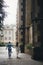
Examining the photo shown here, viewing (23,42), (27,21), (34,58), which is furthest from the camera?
(23,42)

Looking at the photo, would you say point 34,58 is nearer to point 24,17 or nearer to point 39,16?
point 39,16

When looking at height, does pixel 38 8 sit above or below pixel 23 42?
above

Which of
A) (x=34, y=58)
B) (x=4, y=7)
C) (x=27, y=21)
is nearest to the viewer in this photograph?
(x=4, y=7)

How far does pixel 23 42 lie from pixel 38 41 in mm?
14716

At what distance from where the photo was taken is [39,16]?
26062mm

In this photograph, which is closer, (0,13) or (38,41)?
(0,13)

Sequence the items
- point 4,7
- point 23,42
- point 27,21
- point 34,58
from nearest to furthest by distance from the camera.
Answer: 1. point 4,7
2. point 34,58
3. point 27,21
4. point 23,42

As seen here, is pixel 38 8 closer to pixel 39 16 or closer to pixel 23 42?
pixel 39 16

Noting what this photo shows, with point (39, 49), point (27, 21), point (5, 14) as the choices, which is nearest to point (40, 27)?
point (39, 49)

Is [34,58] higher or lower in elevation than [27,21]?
lower

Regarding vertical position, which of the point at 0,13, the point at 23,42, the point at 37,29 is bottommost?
the point at 23,42

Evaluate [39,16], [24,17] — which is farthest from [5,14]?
[24,17]

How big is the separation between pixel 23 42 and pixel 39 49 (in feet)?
49.9

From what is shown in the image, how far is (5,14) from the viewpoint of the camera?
24109 mm
